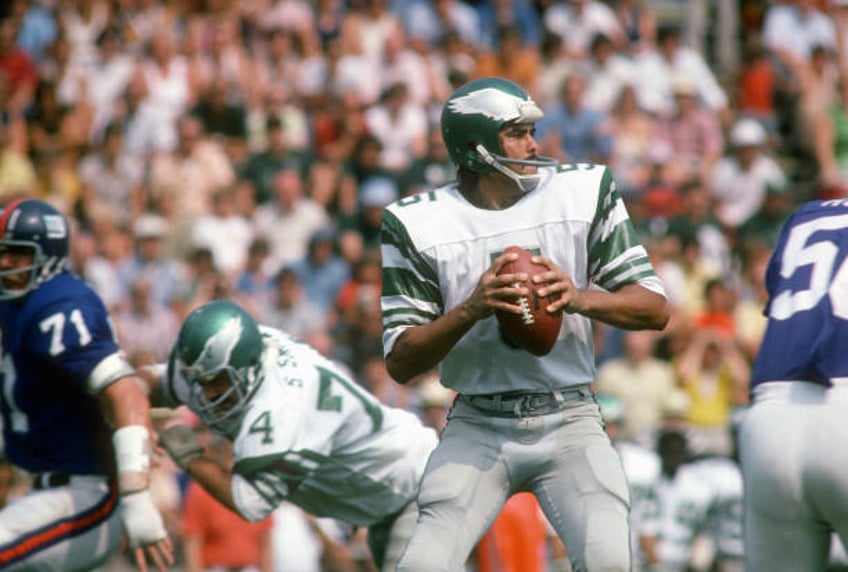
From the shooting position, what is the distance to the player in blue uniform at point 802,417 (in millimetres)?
4648

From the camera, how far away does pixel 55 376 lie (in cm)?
597

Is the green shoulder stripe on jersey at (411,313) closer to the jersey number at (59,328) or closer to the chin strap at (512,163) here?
the chin strap at (512,163)

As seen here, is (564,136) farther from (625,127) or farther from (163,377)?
(163,377)

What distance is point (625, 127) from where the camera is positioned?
1337cm

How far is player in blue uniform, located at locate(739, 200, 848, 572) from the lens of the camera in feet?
15.3

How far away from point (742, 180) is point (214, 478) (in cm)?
843

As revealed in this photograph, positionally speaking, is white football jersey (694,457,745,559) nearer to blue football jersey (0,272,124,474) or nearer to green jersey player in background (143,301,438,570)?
green jersey player in background (143,301,438,570)

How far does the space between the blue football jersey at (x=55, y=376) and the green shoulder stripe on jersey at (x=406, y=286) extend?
1277 millimetres

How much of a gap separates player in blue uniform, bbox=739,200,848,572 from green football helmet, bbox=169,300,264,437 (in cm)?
189

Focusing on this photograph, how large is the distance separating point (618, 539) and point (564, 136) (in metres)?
8.56

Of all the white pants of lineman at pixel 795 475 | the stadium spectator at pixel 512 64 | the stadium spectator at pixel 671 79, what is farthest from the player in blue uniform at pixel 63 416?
the stadium spectator at pixel 671 79

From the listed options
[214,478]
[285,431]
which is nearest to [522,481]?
[285,431]

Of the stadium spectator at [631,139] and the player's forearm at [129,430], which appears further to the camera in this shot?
the stadium spectator at [631,139]

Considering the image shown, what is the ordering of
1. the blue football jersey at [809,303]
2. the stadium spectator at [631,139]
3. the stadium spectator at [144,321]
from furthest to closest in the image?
the stadium spectator at [631,139] < the stadium spectator at [144,321] < the blue football jersey at [809,303]
